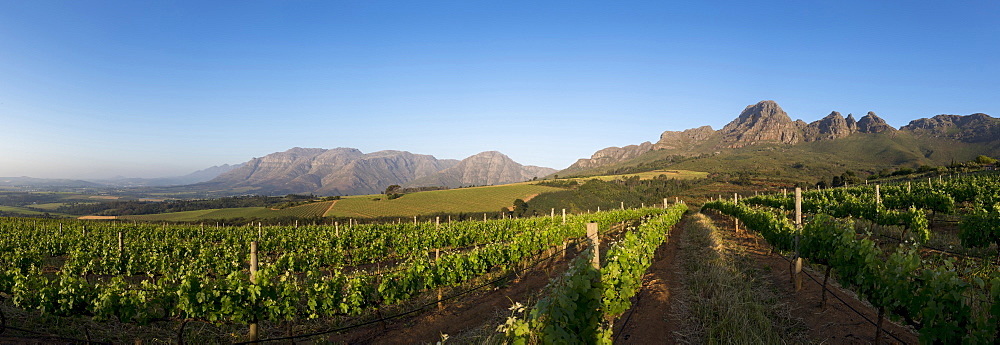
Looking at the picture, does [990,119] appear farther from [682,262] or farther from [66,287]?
[66,287]

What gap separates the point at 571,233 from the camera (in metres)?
19.1

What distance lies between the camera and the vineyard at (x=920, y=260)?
4.00m

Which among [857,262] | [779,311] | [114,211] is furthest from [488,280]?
[114,211]

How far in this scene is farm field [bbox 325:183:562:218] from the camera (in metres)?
65.2

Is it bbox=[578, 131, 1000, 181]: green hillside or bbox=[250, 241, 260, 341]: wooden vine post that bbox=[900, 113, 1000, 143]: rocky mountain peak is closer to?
bbox=[578, 131, 1000, 181]: green hillside

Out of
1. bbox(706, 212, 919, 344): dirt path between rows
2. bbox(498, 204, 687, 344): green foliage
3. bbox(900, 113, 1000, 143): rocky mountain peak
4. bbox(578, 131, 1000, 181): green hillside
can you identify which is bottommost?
bbox(706, 212, 919, 344): dirt path between rows

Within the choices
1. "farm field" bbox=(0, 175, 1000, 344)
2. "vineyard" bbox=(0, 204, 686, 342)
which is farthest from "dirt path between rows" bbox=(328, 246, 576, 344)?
"vineyard" bbox=(0, 204, 686, 342)

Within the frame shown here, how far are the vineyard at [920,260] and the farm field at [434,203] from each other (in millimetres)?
53118

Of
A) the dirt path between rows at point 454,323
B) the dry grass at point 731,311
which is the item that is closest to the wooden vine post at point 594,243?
the dirt path between rows at point 454,323

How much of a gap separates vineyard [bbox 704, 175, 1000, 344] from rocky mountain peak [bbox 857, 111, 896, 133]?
223 m

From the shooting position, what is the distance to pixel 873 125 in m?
186

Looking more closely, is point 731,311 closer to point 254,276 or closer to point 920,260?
point 920,260

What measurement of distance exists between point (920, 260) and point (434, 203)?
225 feet

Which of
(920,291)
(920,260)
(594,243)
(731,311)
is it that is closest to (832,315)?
(731,311)
